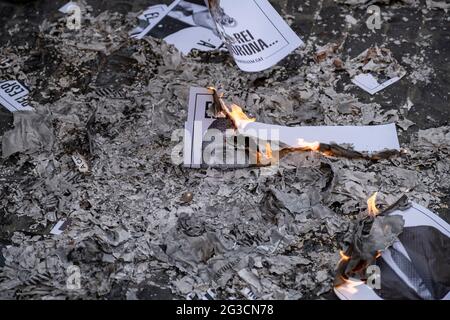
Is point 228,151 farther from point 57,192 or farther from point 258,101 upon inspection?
point 57,192

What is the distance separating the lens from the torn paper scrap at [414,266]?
6.75 ft

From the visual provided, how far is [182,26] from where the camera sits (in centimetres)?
305

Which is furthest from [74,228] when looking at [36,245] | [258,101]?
[258,101]

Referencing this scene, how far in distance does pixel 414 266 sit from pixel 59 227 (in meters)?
1.28

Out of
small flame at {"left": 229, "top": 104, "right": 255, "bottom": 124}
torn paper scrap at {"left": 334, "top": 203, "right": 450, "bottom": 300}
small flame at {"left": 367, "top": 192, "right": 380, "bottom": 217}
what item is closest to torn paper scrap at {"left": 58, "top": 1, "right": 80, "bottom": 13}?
small flame at {"left": 229, "top": 104, "right": 255, "bottom": 124}

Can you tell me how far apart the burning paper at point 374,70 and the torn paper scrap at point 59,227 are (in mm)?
1403

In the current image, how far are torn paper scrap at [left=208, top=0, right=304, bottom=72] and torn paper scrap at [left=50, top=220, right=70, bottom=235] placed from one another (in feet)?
3.28

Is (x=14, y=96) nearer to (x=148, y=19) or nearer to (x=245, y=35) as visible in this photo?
(x=148, y=19)

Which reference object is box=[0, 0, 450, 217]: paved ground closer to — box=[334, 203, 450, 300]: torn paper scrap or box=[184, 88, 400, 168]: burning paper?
box=[184, 88, 400, 168]: burning paper

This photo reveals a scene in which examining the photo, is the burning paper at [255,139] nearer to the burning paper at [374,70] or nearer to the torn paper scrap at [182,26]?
the burning paper at [374,70]

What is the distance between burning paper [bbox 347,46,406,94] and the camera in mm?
2742

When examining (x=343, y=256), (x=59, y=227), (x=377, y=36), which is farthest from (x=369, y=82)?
(x=59, y=227)

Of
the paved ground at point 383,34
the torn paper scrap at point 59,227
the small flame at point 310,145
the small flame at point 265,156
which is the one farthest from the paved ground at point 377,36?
the torn paper scrap at point 59,227
